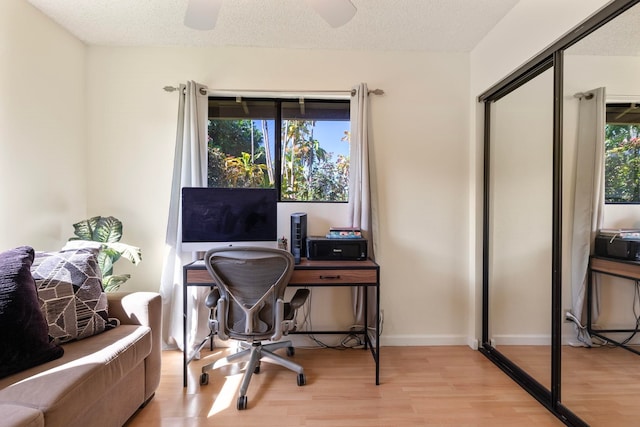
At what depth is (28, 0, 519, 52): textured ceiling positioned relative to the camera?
198cm

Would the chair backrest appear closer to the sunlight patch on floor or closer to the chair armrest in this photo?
the chair armrest

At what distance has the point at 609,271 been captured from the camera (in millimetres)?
1412

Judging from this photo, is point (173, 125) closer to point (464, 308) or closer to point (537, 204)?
point (537, 204)

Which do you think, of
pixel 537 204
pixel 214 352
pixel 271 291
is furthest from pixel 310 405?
pixel 537 204

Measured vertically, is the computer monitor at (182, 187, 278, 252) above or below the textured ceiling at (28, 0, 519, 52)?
below

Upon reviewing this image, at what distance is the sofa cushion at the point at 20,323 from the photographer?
1203 millimetres

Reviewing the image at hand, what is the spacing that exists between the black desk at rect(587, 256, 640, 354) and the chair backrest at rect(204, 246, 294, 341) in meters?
1.60

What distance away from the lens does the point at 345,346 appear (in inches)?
97.2

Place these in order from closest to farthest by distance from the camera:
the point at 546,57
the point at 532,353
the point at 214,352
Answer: the point at 546,57
the point at 532,353
the point at 214,352

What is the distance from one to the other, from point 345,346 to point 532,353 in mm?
1327

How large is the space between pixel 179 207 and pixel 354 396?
74.4 inches

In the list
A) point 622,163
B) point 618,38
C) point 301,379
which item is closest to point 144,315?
point 301,379

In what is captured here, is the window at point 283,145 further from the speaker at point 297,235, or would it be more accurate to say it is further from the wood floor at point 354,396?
the wood floor at point 354,396

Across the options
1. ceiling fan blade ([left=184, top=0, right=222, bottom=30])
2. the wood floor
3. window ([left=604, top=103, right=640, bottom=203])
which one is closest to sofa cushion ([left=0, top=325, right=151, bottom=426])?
the wood floor
